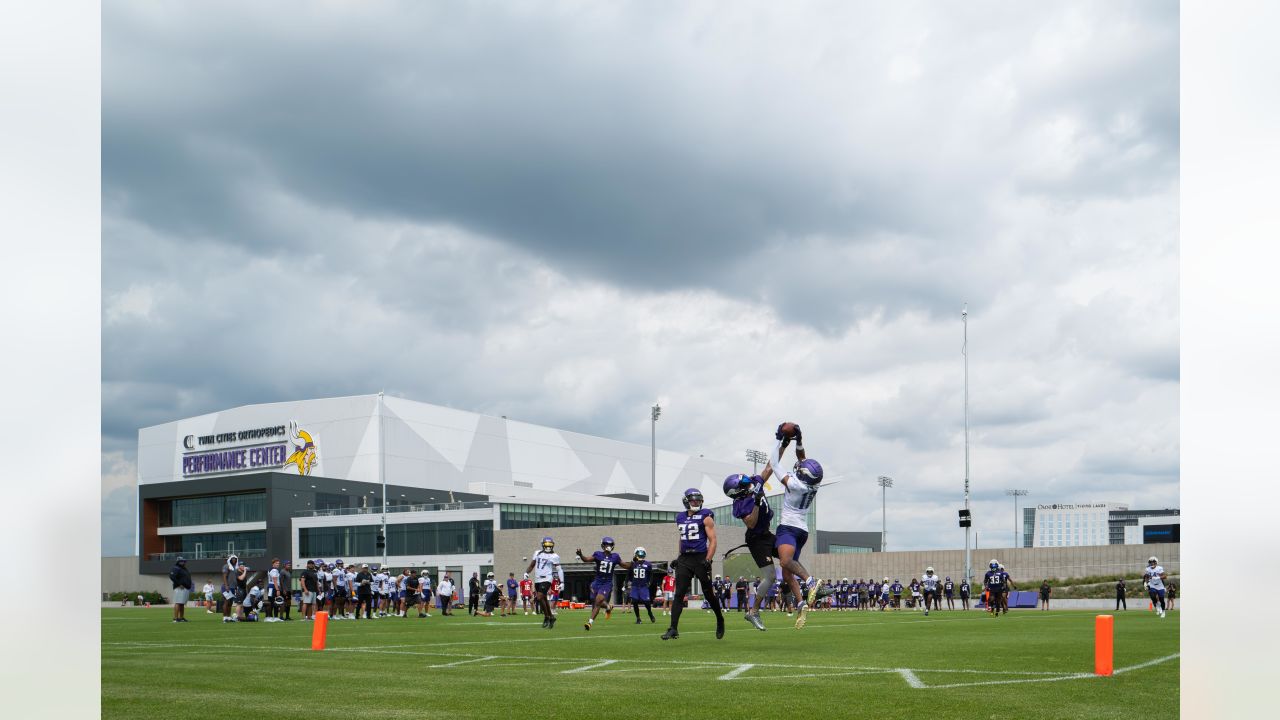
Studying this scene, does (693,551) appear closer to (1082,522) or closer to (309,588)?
(309,588)

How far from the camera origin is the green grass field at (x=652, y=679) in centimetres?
785

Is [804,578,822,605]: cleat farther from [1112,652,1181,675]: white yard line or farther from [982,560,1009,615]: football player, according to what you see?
[1112,652,1181,675]: white yard line

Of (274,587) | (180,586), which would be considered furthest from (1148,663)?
(180,586)

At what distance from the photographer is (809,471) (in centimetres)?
1533

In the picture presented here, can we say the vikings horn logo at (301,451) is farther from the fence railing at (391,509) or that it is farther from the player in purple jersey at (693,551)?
the player in purple jersey at (693,551)

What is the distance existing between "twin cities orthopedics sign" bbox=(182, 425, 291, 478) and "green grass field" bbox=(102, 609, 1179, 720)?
87861 millimetres

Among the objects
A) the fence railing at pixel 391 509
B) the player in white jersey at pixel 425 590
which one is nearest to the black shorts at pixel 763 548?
the player in white jersey at pixel 425 590

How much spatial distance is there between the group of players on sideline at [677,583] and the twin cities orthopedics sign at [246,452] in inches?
1965

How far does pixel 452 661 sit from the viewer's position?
496 inches

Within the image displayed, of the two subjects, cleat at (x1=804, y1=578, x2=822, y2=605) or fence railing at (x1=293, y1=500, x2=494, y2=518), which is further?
fence railing at (x1=293, y1=500, x2=494, y2=518)

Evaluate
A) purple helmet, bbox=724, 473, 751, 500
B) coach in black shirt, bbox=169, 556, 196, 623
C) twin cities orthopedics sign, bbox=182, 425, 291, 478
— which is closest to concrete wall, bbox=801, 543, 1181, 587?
coach in black shirt, bbox=169, 556, 196, 623

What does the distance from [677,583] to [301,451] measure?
90.2m

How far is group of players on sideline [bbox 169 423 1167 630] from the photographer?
1588 centimetres
